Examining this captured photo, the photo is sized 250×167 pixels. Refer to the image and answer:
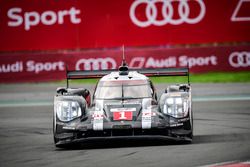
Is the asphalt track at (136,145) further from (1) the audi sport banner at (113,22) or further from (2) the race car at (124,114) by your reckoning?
(1) the audi sport banner at (113,22)

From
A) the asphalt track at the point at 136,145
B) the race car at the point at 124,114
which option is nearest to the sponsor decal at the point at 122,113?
the race car at the point at 124,114

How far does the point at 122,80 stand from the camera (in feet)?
44.3

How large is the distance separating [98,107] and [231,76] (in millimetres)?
14642

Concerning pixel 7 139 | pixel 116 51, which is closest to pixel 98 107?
pixel 7 139

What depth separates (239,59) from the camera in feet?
87.9

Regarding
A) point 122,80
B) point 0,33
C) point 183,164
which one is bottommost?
point 183,164

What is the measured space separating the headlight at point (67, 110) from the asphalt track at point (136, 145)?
48cm

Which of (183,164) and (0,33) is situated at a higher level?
(0,33)

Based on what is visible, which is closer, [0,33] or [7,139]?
[7,139]

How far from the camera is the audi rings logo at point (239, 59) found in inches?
1048

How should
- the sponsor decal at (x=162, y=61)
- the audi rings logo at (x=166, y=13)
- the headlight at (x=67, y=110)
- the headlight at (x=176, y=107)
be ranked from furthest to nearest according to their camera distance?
1. the audi rings logo at (x=166, y=13)
2. the sponsor decal at (x=162, y=61)
3. the headlight at (x=67, y=110)
4. the headlight at (x=176, y=107)

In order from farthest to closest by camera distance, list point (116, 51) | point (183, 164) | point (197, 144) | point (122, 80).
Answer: point (116, 51) → point (122, 80) → point (197, 144) → point (183, 164)

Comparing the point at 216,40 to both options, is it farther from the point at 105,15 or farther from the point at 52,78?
the point at 52,78

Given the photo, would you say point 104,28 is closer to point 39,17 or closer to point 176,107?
point 39,17
